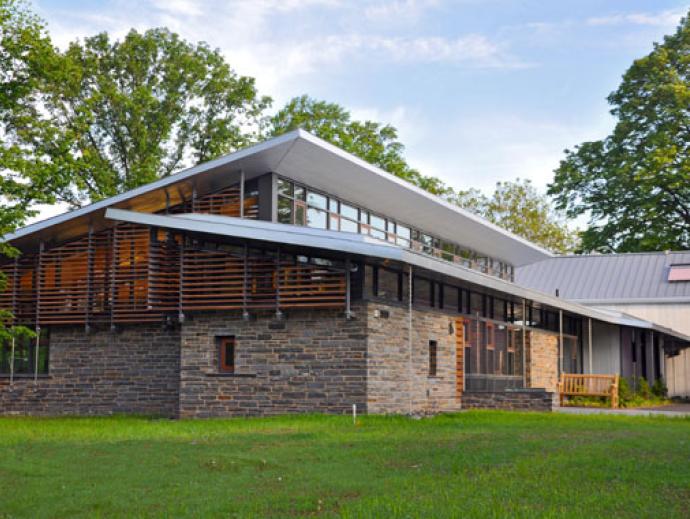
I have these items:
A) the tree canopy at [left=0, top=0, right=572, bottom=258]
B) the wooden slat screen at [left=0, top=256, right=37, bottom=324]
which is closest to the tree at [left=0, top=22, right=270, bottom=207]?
the tree canopy at [left=0, top=0, right=572, bottom=258]

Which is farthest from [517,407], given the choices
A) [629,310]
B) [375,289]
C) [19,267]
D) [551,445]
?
[629,310]

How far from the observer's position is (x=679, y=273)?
3831cm

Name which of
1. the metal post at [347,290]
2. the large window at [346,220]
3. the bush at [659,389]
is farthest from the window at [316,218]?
the bush at [659,389]

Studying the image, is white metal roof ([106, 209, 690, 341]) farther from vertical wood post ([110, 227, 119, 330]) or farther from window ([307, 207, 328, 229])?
window ([307, 207, 328, 229])

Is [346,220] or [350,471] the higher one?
[346,220]

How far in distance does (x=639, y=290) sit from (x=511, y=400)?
17079 millimetres

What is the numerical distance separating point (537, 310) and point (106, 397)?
46.0ft

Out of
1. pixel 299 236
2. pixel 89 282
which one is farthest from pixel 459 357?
pixel 89 282

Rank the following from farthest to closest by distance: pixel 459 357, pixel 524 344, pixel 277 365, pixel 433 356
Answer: pixel 524 344
pixel 459 357
pixel 433 356
pixel 277 365

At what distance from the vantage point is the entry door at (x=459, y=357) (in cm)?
2502

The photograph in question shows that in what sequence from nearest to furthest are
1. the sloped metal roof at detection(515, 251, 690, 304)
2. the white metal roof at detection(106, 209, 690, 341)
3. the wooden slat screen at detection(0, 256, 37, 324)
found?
the white metal roof at detection(106, 209, 690, 341), the wooden slat screen at detection(0, 256, 37, 324), the sloped metal roof at detection(515, 251, 690, 304)

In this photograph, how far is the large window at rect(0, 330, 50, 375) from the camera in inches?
971

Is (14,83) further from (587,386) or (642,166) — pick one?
(642,166)

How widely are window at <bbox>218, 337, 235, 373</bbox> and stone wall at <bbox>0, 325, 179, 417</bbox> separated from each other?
76.6 inches
